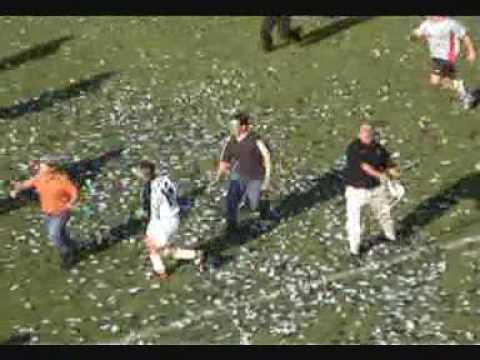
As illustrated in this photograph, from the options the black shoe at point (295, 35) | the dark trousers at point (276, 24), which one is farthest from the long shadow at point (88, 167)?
the black shoe at point (295, 35)

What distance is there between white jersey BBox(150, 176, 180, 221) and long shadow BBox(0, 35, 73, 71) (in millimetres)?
18657

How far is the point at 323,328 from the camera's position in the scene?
22.4 m

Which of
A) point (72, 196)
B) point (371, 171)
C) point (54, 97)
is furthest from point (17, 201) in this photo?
point (371, 171)

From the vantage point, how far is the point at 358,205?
25219 millimetres

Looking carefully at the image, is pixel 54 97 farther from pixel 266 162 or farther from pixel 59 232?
pixel 266 162

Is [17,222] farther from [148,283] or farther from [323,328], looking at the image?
[323,328]

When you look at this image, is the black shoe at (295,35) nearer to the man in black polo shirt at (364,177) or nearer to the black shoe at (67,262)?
the man in black polo shirt at (364,177)

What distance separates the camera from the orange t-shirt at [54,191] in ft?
82.4

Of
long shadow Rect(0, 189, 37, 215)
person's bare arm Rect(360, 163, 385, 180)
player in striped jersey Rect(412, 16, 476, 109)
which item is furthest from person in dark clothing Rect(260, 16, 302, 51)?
person's bare arm Rect(360, 163, 385, 180)

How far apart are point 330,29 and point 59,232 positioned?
20888 millimetres

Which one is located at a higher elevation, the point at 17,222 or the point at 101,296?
the point at 17,222

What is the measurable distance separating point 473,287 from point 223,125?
13023mm

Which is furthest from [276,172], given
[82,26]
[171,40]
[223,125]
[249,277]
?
[82,26]

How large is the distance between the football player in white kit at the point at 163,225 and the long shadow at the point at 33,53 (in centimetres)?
1864
